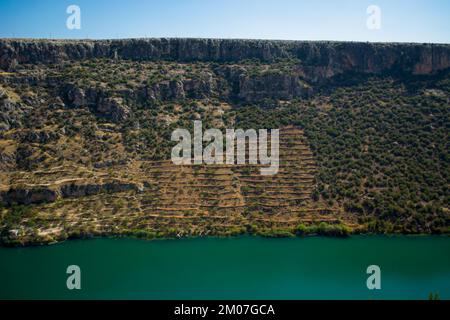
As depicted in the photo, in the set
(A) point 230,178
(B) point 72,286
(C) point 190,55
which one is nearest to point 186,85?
(C) point 190,55

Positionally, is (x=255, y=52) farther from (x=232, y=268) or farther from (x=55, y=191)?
(x=232, y=268)

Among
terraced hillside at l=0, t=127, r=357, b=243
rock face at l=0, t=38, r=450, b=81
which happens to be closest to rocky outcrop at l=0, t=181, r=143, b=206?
terraced hillside at l=0, t=127, r=357, b=243

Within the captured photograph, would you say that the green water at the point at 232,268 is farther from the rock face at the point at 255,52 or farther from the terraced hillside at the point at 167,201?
the rock face at the point at 255,52

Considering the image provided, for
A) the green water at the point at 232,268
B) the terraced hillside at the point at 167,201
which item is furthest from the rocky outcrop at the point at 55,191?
the green water at the point at 232,268
